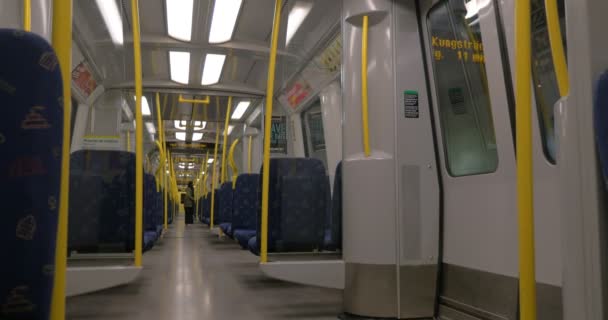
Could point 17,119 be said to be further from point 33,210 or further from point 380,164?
point 380,164

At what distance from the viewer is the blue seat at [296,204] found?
383cm

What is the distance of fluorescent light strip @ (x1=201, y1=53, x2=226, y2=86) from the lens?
700cm

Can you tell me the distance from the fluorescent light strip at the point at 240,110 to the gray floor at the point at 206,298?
92.4 inches

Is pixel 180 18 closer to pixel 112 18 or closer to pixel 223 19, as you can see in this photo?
pixel 223 19

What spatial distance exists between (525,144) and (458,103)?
1.91 m

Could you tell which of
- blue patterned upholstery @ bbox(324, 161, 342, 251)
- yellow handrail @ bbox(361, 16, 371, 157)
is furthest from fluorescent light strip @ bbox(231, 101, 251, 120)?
yellow handrail @ bbox(361, 16, 371, 157)

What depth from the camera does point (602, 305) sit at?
1.04 m

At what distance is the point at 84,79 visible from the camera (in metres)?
3.25

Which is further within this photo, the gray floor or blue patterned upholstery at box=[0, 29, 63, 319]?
the gray floor

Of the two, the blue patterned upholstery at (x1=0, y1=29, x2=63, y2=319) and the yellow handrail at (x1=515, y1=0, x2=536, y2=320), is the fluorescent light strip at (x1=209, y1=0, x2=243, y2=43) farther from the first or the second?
the blue patterned upholstery at (x1=0, y1=29, x2=63, y2=319)

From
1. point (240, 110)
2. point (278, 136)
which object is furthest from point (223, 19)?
point (278, 136)

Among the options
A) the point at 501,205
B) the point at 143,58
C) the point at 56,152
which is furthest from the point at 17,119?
the point at 143,58

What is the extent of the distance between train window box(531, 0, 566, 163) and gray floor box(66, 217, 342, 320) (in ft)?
5.89

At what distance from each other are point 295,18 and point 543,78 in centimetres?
203
